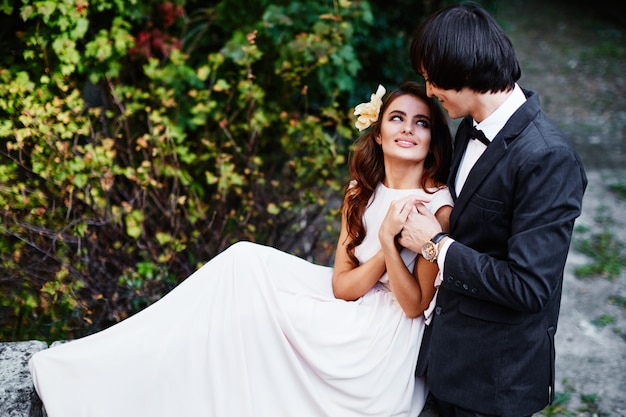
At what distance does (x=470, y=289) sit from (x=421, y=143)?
2.22 ft

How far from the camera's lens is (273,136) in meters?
4.71

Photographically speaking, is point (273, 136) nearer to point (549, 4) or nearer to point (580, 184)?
point (580, 184)

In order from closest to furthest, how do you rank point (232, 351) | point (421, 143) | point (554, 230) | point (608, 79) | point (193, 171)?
point (554, 230) → point (232, 351) → point (421, 143) → point (193, 171) → point (608, 79)

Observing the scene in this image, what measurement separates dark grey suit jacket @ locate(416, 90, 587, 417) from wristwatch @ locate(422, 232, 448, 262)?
70 mm

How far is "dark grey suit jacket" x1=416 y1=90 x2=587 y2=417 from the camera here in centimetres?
188

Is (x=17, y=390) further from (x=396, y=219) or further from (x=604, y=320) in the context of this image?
(x=604, y=320)

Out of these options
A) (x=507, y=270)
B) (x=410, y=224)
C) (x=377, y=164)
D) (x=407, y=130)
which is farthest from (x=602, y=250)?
(x=507, y=270)

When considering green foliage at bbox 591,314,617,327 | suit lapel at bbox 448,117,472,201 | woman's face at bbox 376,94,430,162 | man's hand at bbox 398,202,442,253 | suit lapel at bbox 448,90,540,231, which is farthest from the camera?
green foliage at bbox 591,314,617,327

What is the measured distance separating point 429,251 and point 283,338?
611 mm

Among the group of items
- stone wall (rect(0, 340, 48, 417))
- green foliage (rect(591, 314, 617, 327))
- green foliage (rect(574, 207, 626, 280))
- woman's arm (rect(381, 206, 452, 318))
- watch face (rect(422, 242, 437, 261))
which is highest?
watch face (rect(422, 242, 437, 261))

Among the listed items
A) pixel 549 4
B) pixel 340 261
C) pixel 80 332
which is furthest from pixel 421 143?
pixel 549 4

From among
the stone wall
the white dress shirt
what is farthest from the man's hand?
the stone wall

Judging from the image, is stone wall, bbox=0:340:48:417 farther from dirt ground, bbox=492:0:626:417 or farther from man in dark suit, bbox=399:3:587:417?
dirt ground, bbox=492:0:626:417

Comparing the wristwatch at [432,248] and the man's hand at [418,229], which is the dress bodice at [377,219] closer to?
the man's hand at [418,229]
